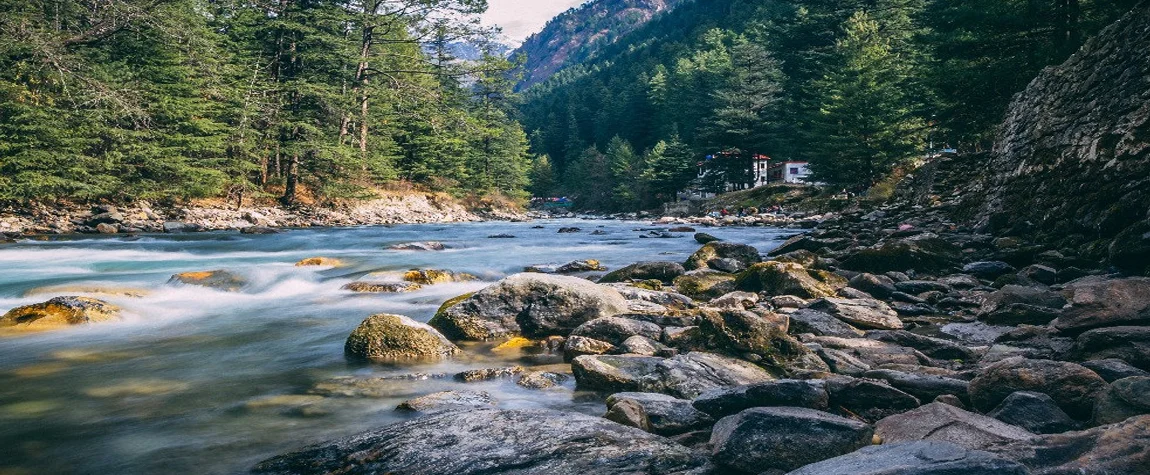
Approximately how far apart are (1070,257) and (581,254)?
12.9 metres

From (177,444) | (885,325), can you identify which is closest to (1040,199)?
(885,325)

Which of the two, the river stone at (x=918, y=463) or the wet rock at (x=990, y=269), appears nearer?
the river stone at (x=918, y=463)

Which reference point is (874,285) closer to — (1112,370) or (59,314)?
(1112,370)

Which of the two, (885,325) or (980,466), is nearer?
(980,466)

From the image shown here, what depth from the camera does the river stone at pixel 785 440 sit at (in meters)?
3.36

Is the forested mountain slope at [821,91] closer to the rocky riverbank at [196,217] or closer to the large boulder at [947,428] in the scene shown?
the large boulder at [947,428]

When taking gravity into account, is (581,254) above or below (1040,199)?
below

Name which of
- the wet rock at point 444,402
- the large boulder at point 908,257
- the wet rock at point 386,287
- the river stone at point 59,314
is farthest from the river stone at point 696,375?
the river stone at point 59,314

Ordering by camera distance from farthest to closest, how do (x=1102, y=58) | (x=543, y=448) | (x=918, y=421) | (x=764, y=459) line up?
1. (x=1102, y=58)
2. (x=543, y=448)
3. (x=918, y=421)
4. (x=764, y=459)

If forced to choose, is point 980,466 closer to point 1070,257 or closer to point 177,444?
point 177,444

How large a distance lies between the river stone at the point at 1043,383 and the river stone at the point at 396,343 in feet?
17.0

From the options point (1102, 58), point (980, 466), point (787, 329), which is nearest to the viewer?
point (980, 466)

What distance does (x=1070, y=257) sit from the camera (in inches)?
364

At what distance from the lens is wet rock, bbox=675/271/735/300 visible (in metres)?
10.4
